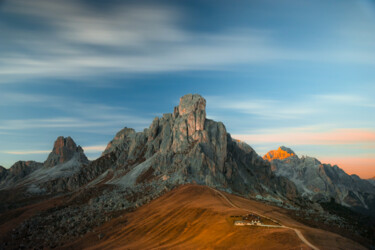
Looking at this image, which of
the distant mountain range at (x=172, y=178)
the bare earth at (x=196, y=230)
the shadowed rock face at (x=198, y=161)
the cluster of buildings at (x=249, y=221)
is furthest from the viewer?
the shadowed rock face at (x=198, y=161)

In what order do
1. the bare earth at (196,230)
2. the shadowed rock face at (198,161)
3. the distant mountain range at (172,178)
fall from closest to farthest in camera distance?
the bare earth at (196,230) < the distant mountain range at (172,178) < the shadowed rock face at (198,161)

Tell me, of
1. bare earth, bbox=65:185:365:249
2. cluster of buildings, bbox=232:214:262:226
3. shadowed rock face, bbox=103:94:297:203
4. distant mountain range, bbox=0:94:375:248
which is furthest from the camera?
shadowed rock face, bbox=103:94:297:203

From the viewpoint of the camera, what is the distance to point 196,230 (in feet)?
220

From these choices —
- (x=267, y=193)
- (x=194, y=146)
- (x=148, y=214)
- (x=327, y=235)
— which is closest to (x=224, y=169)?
(x=194, y=146)

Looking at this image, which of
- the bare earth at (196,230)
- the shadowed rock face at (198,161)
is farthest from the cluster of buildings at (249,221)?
the shadowed rock face at (198,161)

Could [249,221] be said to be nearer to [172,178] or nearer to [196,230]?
[196,230]

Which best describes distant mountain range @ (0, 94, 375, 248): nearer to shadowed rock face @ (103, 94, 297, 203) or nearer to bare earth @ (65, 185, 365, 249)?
shadowed rock face @ (103, 94, 297, 203)

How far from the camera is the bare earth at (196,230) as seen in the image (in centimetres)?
4847

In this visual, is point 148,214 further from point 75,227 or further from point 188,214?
point 75,227

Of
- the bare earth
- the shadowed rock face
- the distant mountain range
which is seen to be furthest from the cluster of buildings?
the shadowed rock face

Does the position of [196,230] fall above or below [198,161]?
below

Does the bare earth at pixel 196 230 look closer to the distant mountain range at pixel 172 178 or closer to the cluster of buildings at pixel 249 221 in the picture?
the cluster of buildings at pixel 249 221

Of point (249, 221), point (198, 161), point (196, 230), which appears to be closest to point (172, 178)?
point (198, 161)

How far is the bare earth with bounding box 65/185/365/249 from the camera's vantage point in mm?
48469
